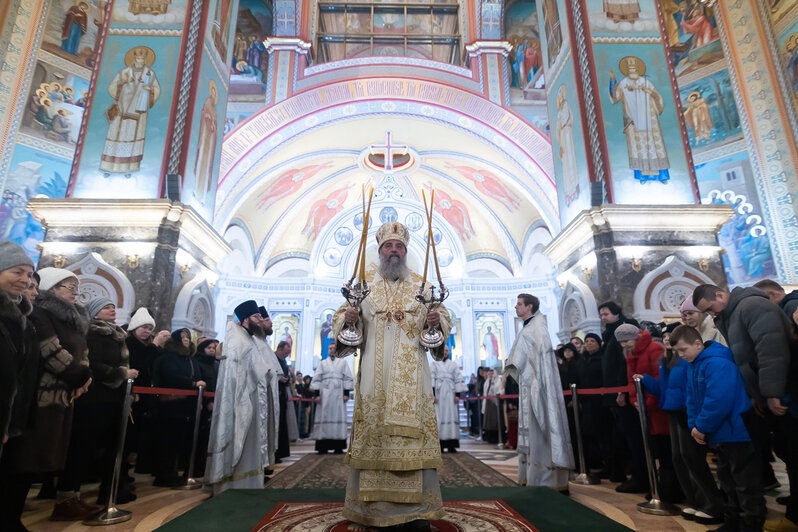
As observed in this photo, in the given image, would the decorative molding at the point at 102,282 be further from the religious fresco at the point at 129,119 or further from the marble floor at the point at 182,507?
the marble floor at the point at 182,507

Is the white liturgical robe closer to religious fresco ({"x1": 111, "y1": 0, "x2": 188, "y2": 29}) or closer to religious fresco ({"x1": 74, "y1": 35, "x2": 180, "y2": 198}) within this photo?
religious fresco ({"x1": 74, "y1": 35, "x2": 180, "y2": 198})

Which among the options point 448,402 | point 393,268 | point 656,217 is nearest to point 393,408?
point 393,268

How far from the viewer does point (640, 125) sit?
294 inches

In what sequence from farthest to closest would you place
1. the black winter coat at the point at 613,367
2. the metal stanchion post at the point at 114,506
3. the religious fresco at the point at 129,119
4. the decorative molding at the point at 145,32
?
the decorative molding at the point at 145,32
the religious fresco at the point at 129,119
the black winter coat at the point at 613,367
the metal stanchion post at the point at 114,506

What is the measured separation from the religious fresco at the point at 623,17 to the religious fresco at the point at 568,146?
29.4 inches

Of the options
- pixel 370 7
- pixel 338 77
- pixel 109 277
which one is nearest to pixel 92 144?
pixel 109 277

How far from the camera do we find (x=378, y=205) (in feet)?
56.5

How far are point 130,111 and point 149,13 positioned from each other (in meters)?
1.91

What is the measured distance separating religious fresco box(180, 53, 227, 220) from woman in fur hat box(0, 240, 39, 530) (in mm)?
5100

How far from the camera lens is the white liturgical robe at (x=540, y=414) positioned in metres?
3.76

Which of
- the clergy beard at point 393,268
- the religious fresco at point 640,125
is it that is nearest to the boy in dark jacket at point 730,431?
the clergy beard at point 393,268

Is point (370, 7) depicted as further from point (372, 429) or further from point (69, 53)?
point (372, 429)

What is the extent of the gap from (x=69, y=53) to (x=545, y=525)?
13.8 m

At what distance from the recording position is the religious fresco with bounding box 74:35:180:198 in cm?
678
